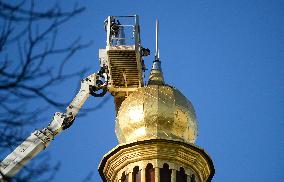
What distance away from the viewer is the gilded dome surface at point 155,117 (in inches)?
883

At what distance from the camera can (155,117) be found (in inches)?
886

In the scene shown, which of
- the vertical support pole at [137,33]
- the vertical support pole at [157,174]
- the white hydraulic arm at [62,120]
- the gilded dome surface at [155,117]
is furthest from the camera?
the vertical support pole at [137,33]

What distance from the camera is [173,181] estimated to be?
22.1 metres

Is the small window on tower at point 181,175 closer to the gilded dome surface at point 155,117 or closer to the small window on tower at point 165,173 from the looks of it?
the small window on tower at point 165,173

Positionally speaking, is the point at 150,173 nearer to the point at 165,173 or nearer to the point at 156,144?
the point at 165,173

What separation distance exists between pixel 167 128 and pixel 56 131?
277cm

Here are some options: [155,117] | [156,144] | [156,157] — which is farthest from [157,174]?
[155,117]

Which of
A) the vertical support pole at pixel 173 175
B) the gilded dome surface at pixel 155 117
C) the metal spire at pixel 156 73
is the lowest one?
the vertical support pole at pixel 173 175

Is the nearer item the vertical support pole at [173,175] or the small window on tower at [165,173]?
the vertical support pole at [173,175]

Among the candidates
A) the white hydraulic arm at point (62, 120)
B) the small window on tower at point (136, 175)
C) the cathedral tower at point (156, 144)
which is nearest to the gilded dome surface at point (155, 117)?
the cathedral tower at point (156, 144)

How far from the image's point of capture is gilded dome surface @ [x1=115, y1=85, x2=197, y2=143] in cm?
2242

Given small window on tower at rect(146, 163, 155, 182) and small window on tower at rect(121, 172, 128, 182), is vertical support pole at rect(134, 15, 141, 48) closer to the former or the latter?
small window on tower at rect(146, 163, 155, 182)

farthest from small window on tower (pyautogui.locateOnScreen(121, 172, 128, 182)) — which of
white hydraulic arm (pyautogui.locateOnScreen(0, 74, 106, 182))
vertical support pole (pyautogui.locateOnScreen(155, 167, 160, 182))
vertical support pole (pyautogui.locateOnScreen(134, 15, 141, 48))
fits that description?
vertical support pole (pyautogui.locateOnScreen(134, 15, 141, 48))

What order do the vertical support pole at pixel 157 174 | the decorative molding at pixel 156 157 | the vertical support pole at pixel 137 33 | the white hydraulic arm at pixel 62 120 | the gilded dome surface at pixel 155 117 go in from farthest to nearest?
1. the vertical support pole at pixel 137 33
2. the gilded dome surface at pixel 155 117
3. the decorative molding at pixel 156 157
4. the vertical support pole at pixel 157 174
5. the white hydraulic arm at pixel 62 120
